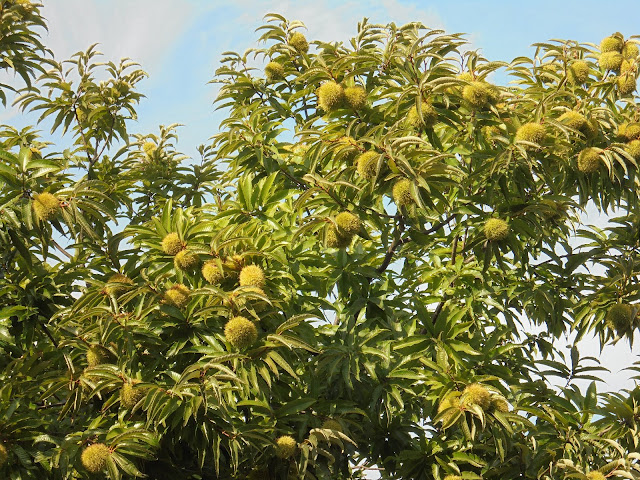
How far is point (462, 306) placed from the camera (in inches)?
157

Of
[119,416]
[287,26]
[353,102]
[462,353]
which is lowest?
[119,416]

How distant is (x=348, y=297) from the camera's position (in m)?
4.11

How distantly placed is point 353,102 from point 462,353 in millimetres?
1344

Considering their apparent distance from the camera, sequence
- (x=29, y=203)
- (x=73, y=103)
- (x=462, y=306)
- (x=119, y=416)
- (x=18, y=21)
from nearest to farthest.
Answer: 1. (x=29, y=203)
2. (x=119, y=416)
3. (x=462, y=306)
4. (x=18, y=21)
5. (x=73, y=103)

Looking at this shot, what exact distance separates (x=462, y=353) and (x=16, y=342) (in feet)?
7.46

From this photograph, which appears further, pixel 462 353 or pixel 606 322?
pixel 606 322

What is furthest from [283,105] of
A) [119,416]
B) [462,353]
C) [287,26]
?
[119,416]

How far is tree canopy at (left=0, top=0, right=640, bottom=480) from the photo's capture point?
120 inches

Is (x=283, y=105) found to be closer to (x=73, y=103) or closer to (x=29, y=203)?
(x=73, y=103)

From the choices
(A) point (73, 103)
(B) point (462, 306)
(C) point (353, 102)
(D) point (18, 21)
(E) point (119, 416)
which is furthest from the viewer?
(A) point (73, 103)

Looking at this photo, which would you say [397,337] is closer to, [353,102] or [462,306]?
[462,306]

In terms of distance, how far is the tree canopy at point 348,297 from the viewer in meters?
3.06

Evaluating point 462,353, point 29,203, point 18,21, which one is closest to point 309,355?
point 462,353

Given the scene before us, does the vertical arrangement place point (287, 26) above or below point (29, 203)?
above
